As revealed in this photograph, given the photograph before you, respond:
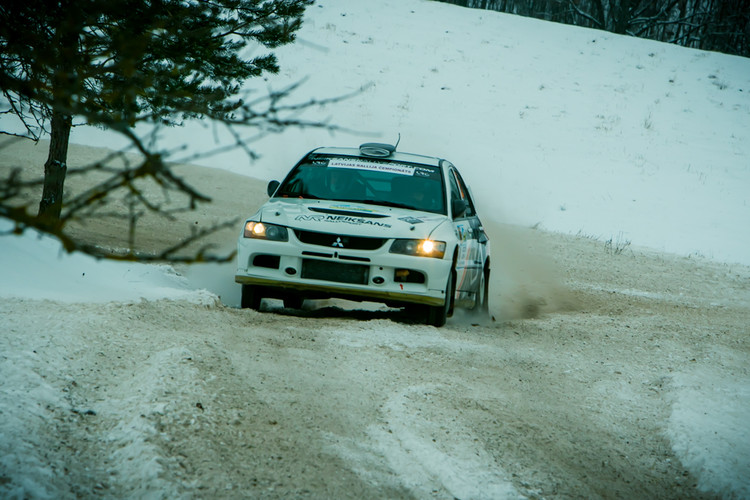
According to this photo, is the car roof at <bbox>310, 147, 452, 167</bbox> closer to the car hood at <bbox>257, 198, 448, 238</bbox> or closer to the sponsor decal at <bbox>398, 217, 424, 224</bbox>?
the car hood at <bbox>257, 198, 448, 238</bbox>

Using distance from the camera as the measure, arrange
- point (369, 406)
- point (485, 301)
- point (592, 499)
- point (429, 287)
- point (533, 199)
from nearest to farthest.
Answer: point (592, 499) → point (369, 406) → point (429, 287) → point (485, 301) → point (533, 199)

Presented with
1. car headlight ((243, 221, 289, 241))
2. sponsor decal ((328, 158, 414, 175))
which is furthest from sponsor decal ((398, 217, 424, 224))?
car headlight ((243, 221, 289, 241))

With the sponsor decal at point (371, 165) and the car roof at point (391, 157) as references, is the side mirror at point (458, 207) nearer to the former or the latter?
the sponsor decal at point (371, 165)

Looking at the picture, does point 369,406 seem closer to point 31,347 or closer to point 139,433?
point 139,433

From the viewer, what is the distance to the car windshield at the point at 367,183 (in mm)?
7756

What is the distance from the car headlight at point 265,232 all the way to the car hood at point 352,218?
0.05 meters

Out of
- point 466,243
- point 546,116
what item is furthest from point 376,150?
point 546,116

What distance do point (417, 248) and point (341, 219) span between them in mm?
727

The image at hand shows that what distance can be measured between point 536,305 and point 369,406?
6476 mm

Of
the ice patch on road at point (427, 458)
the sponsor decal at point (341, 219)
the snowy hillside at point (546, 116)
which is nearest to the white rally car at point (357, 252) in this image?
the sponsor decal at point (341, 219)

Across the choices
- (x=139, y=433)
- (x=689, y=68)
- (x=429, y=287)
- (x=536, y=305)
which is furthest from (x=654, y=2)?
(x=139, y=433)

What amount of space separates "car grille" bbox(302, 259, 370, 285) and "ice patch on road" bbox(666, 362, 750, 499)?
8.69 ft

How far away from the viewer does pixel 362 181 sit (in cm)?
796

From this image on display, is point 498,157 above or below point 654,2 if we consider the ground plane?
below
